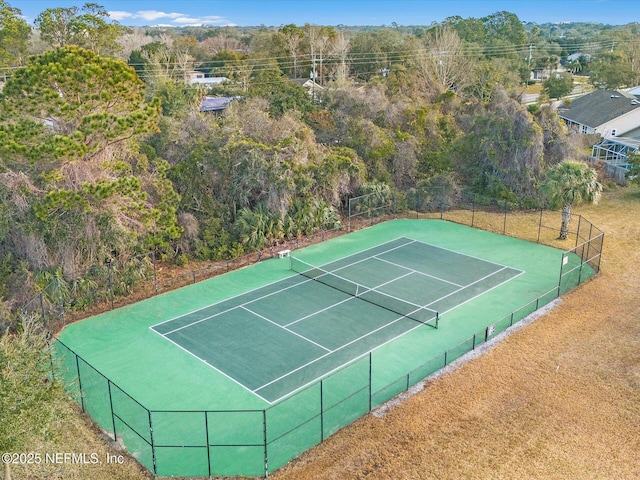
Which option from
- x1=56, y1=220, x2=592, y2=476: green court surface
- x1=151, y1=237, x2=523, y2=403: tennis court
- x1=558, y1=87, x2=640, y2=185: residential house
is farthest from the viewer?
x1=558, y1=87, x2=640, y2=185: residential house

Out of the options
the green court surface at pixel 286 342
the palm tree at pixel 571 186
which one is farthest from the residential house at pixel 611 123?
the green court surface at pixel 286 342

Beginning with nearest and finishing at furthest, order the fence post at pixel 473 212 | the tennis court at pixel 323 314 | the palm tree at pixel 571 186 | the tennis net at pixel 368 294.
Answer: the tennis court at pixel 323 314 < the tennis net at pixel 368 294 < the palm tree at pixel 571 186 < the fence post at pixel 473 212

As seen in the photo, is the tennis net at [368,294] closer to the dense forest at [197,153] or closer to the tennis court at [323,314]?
the tennis court at [323,314]

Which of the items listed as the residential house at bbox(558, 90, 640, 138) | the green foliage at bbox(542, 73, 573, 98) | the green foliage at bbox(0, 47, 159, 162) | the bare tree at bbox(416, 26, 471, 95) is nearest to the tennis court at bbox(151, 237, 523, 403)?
the green foliage at bbox(0, 47, 159, 162)

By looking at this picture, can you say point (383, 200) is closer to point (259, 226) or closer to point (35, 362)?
point (259, 226)

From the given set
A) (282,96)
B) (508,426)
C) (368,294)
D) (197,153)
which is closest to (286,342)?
(368,294)

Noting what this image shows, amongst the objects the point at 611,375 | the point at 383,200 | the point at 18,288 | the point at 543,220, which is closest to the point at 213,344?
the point at 18,288

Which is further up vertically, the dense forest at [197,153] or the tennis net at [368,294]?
the dense forest at [197,153]

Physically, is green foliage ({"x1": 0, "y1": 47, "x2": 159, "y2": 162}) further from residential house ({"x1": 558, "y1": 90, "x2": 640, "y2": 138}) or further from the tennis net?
residential house ({"x1": 558, "y1": 90, "x2": 640, "y2": 138})
